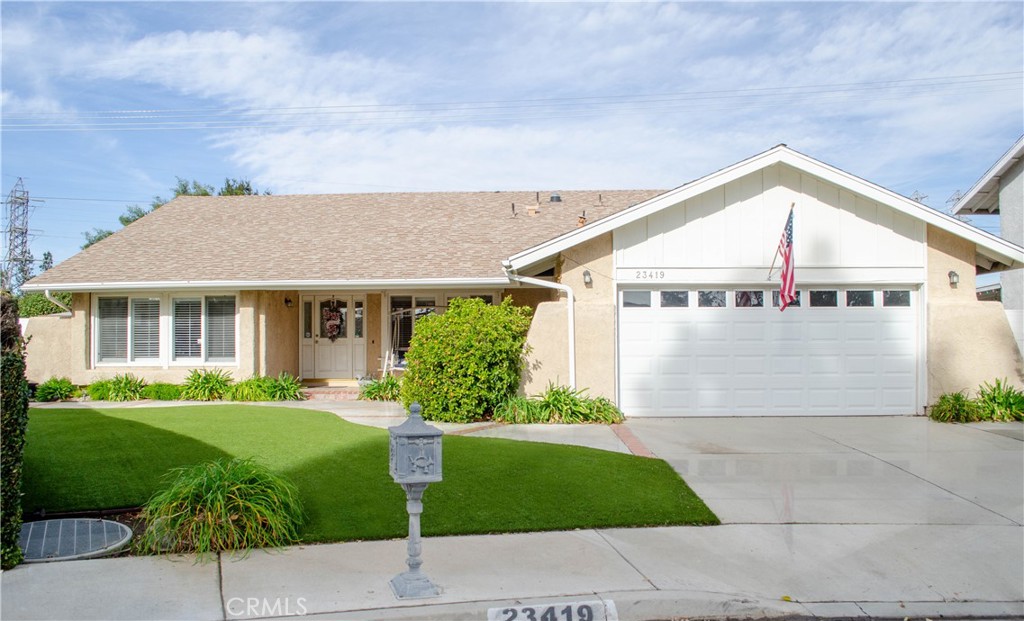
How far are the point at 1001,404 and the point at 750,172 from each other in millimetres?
5768

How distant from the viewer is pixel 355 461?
8531 mm

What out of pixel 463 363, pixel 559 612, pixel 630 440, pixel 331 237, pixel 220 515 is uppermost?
pixel 331 237

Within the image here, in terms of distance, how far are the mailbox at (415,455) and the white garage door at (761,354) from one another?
8457mm

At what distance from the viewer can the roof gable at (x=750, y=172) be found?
495 inches

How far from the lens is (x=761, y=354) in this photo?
13.2 metres

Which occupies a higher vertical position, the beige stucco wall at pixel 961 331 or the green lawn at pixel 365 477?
the beige stucco wall at pixel 961 331

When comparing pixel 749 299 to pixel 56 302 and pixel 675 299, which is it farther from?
pixel 56 302

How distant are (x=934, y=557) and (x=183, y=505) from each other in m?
6.09

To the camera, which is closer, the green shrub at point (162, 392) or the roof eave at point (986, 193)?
the green shrub at point (162, 392)

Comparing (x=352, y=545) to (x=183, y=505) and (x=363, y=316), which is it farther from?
(x=363, y=316)

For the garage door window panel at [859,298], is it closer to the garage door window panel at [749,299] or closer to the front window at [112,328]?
the garage door window panel at [749,299]

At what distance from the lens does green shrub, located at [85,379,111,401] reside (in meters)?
15.3

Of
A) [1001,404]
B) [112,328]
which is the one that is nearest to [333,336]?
[112,328]

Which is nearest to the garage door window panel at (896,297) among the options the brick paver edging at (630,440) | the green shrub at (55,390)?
the brick paver edging at (630,440)
